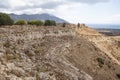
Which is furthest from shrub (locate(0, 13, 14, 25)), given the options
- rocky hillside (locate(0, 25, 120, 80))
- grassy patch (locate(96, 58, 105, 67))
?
grassy patch (locate(96, 58, 105, 67))

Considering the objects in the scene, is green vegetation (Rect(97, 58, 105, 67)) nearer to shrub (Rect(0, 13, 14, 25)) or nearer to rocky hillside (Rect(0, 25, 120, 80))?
rocky hillside (Rect(0, 25, 120, 80))

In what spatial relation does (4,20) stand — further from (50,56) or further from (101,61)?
(101,61)

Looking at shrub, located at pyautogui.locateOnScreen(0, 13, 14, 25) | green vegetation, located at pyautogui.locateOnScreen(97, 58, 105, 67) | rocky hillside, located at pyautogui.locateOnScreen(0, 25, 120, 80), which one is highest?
shrub, located at pyautogui.locateOnScreen(0, 13, 14, 25)

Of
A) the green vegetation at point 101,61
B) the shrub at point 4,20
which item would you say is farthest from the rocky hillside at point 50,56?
the shrub at point 4,20

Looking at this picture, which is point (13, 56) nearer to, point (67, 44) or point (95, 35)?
point (67, 44)

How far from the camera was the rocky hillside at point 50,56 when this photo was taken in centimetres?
3384

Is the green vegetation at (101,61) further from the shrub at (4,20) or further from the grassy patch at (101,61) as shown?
the shrub at (4,20)

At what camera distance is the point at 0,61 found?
32.4 m

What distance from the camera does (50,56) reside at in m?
43.6

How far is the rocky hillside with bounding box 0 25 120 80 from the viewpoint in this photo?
3384cm

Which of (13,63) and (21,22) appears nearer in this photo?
(13,63)

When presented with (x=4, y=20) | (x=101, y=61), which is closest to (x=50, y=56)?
(x=4, y=20)

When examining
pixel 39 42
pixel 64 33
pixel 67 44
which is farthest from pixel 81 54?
pixel 39 42

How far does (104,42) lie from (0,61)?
46.4 meters
